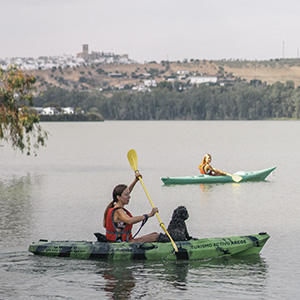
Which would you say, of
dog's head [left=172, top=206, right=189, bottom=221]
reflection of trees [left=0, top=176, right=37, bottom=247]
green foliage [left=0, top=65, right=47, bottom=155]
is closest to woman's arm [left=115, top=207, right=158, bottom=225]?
dog's head [left=172, top=206, right=189, bottom=221]

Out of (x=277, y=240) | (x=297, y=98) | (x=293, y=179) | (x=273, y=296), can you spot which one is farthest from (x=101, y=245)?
(x=297, y=98)

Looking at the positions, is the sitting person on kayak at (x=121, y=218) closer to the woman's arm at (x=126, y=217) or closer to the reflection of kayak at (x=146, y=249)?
the woman's arm at (x=126, y=217)

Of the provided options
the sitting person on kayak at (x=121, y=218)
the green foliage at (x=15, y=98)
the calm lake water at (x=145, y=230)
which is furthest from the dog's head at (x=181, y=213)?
the green foliage at (x=15, y=98)

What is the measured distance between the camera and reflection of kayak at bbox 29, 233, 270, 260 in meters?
15.2

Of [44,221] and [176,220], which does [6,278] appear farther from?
[44,221]

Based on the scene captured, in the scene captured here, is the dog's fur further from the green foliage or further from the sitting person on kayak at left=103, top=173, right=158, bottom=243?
the green foliage

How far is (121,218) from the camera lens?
49.3 ft

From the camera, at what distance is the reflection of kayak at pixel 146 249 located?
15234mm

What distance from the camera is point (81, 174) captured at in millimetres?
39812

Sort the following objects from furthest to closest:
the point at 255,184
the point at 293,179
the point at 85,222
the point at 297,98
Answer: the point at 297,98, the point at 293,179, the point at 255,184, the point at 85,222

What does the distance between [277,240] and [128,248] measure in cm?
503

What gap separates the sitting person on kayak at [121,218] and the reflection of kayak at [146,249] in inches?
8.0

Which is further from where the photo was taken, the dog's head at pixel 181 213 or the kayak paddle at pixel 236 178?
the kayak paddle at pixel 236 178

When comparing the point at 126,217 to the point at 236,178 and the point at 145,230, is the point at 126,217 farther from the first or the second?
the point at 236,178
